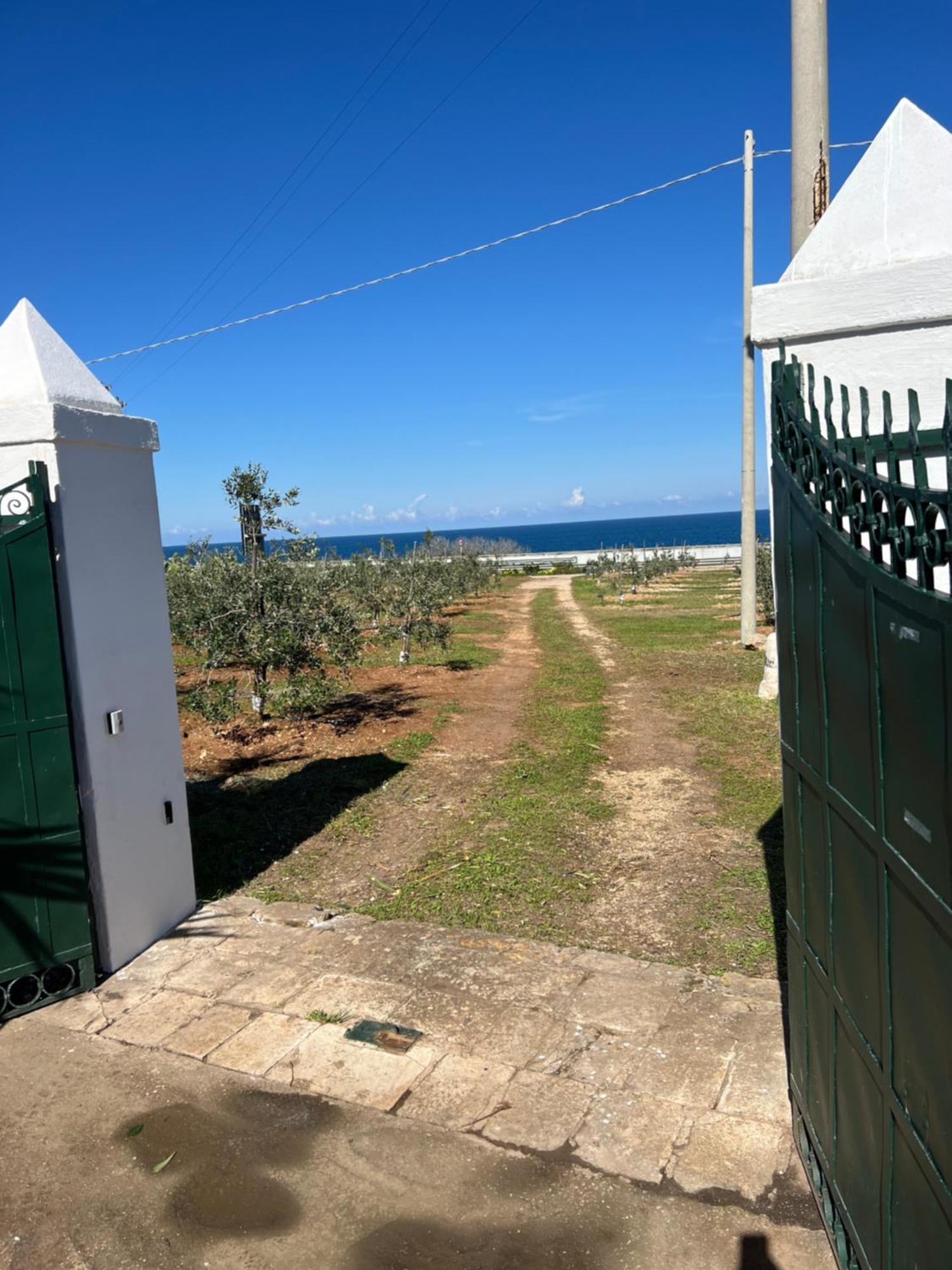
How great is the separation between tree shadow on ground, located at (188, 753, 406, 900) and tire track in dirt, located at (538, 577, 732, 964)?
97.7 inches

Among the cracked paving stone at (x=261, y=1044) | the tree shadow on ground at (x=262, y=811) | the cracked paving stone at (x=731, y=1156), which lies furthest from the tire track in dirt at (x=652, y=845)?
the tree shadow on ground at (x=262, y=811)

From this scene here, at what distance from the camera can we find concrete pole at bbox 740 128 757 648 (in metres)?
16.2

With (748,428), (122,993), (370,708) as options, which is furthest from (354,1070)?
(748,428)

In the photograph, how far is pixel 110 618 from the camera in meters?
5.07

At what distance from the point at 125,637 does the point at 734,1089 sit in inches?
154

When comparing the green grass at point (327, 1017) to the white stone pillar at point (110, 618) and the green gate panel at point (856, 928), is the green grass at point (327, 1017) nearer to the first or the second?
the white stone pillar at point (110, 618)

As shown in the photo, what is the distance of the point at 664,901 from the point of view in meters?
5.95

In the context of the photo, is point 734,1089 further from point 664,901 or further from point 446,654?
point 446,654

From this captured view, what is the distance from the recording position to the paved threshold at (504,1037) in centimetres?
350

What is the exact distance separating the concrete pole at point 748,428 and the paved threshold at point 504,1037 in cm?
1300

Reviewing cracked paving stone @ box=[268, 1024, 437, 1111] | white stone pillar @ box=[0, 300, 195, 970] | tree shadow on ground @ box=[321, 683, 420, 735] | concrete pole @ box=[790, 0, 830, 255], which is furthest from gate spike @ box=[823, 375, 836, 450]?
tree shadow on ground @ box=[321, 683, 420, 735]

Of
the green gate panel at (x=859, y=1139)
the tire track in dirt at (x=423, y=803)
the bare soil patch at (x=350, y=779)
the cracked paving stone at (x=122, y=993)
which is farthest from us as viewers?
the bare soil patch at (x=350, y=779)

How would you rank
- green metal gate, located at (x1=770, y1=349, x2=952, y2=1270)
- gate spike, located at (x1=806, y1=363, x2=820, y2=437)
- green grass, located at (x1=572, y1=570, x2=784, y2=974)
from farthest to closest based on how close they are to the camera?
green grass, located at (x1=572, y1=570, x2=784, y2=974)
gate spike, located at (x1=806, y1=363, x2=820, y2=437)
green metal gate, located at (x1=770, y1=349, x2=952, y2=1270)

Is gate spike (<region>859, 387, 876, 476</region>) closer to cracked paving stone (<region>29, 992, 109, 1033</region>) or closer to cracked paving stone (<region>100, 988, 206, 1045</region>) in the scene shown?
cracked paving stone (<region>100, 988, 206, 1045</region>)
